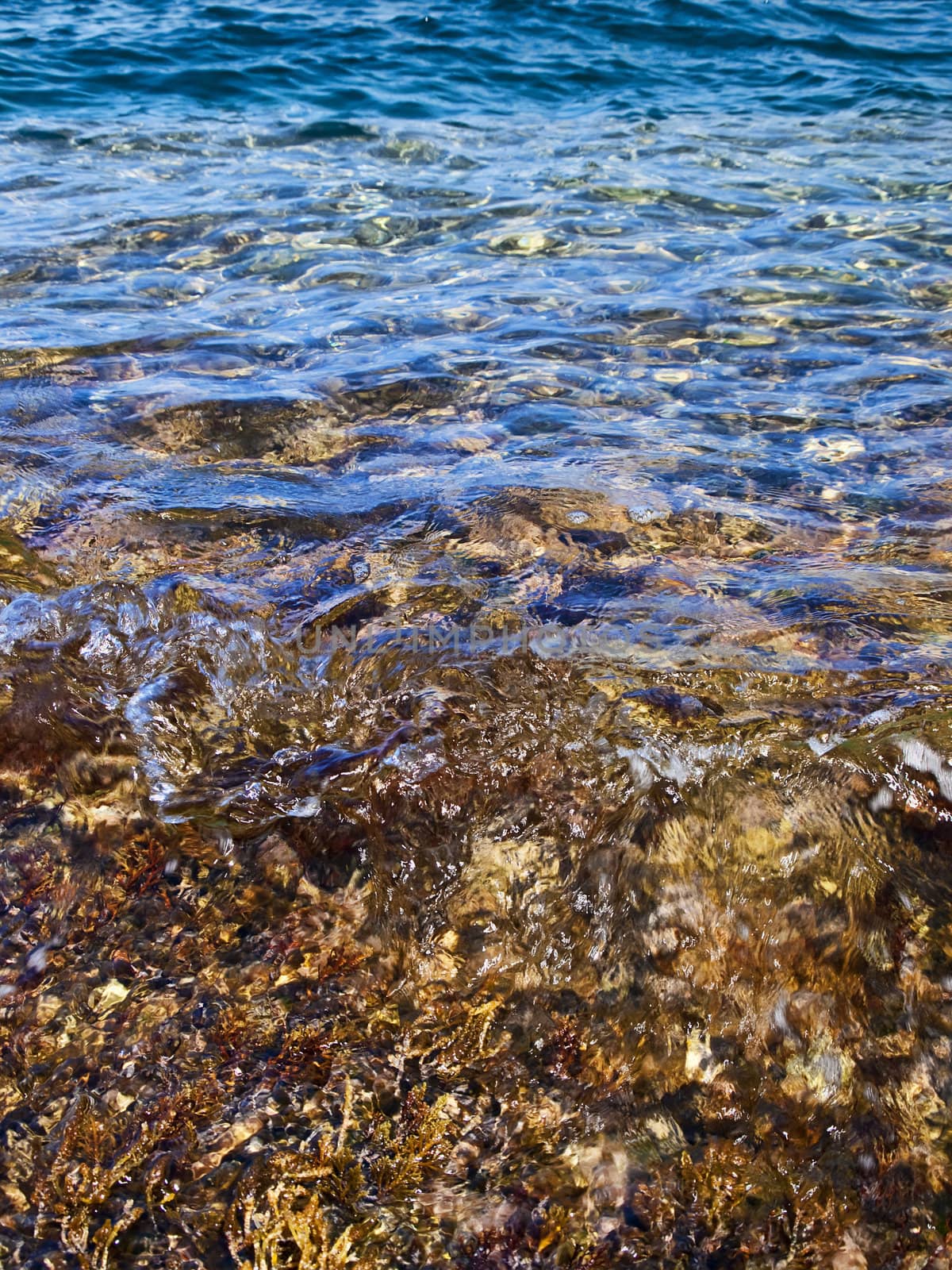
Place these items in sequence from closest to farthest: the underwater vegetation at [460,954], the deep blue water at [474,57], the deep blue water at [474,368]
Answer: the underwater vegetation at [460,954] → the deep blue water at [474,368] → the deep blue water at [474,57]

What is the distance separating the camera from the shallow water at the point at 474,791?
200cm

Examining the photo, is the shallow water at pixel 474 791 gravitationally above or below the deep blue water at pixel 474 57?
below

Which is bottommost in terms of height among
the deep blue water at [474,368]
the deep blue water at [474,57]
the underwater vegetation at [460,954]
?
the underwater vegetation at [460,954]

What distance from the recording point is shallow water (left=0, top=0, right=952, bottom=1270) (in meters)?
2.00

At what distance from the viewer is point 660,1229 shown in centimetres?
194

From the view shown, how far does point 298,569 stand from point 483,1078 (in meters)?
1.67

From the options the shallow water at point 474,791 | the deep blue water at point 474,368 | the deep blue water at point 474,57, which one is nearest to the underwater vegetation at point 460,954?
the shallow water at point 474,791

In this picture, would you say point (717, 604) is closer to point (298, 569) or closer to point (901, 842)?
point (901, 842)

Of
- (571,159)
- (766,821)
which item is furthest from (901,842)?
(571,159)

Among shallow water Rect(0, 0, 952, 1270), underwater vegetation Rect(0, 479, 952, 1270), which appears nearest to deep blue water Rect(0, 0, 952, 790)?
shallow water Rect(0, 0, 952, 1270)

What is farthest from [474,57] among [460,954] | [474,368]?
[460,954]

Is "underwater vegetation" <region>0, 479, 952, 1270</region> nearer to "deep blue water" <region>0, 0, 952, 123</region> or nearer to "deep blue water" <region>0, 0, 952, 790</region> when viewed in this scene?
"deep blue water" <region>0, 0, 952, 790</region>

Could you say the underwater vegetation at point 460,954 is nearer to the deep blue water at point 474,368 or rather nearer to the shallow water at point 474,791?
the shallow water at point 474,791

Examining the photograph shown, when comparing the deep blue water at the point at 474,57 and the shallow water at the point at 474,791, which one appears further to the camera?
the deep blue water at the point at 474,57
